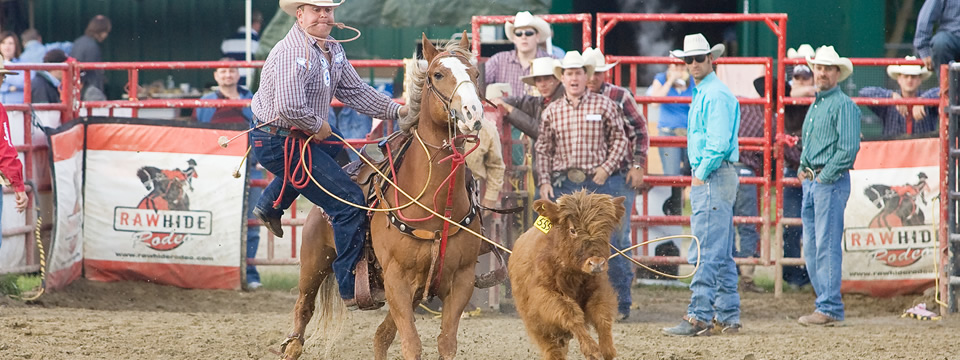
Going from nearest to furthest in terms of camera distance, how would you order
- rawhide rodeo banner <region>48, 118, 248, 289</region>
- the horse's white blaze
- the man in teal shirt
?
1. the horse's white blaze
2. the man in teal shirt
3. rawhide rodeo banner <region>48, 118, 248, 289</region>

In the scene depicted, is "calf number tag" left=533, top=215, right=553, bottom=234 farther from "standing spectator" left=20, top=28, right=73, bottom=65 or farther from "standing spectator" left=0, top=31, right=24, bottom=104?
"standing spectator" left=20, top=28, right=73, bottom=65

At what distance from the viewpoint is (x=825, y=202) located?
27.3 feet

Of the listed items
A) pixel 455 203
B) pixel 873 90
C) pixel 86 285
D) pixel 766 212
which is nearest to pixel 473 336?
pixel 455 203

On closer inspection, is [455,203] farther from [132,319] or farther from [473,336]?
[132,319]

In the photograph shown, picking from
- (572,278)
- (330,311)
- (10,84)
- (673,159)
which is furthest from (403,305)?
(10,84)

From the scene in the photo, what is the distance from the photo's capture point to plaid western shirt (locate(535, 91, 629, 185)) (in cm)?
888

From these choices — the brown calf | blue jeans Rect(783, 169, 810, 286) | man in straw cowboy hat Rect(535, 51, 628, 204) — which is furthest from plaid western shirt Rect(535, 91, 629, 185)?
the brown calf

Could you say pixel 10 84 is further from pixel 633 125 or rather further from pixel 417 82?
pixel 417 82

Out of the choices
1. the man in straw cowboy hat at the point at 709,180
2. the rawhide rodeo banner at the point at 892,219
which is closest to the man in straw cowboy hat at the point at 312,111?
the man in straw cowboy hat at the point at 709,180

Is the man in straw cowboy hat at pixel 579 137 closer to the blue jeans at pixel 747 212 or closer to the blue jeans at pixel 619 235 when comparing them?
the blue jeans at pixel 619 235

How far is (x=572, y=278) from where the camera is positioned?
589 cm

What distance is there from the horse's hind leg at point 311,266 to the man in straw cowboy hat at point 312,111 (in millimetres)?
344

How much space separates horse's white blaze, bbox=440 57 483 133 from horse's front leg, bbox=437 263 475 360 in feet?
2.78

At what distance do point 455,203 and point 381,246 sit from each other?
443 millimetres
